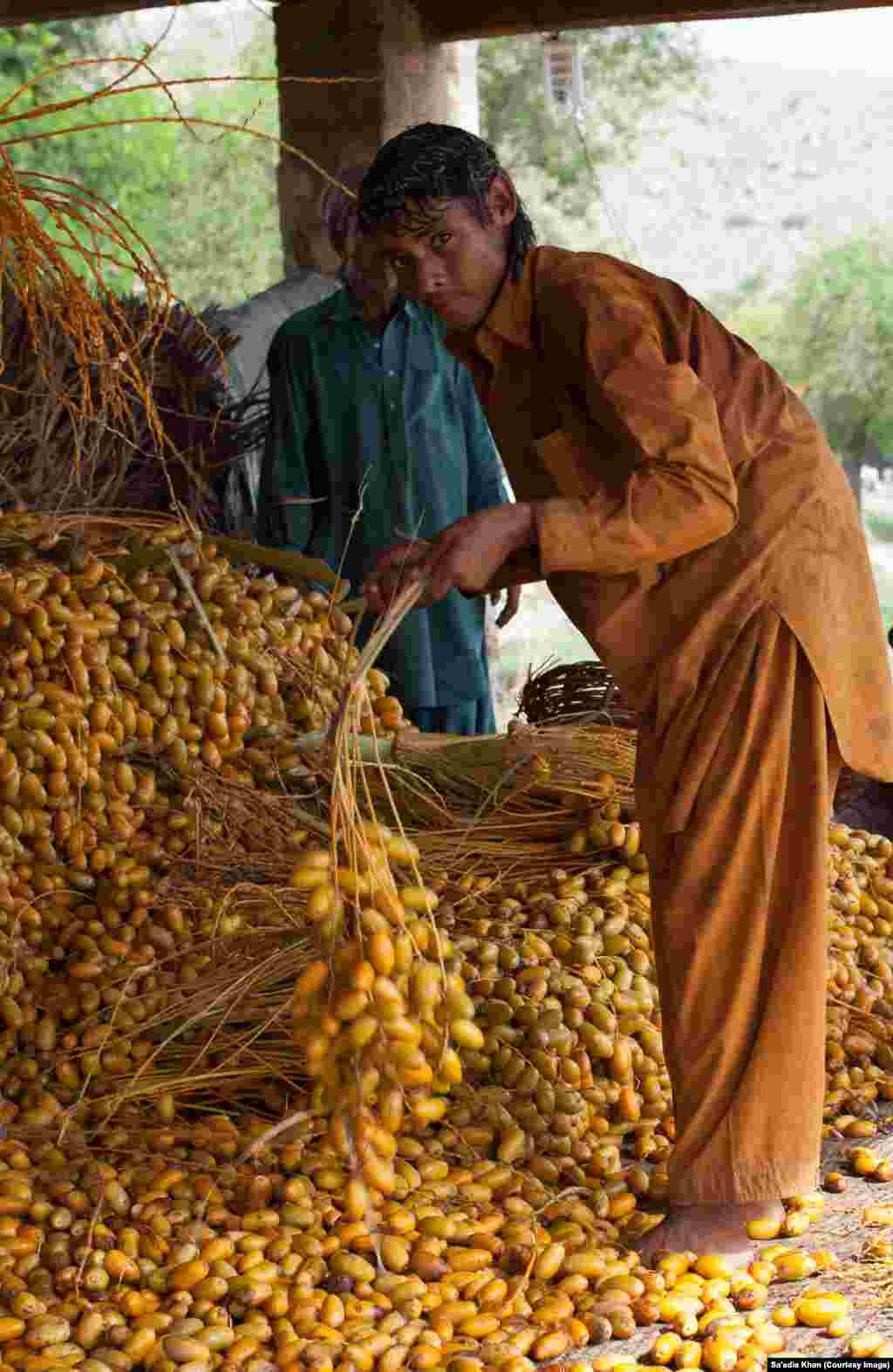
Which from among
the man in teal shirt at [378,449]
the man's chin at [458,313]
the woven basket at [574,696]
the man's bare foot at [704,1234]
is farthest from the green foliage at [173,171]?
the man's bare foot at [704,1234]

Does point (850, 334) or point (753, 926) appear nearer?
point (753, 926)

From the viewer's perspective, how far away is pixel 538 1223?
7.79 feet

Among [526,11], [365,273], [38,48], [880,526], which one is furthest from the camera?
[38,48]

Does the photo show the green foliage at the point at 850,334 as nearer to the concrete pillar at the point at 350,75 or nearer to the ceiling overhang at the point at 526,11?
the ceiling overhang at the point at 526,11

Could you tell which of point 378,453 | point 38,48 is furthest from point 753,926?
point 38,48

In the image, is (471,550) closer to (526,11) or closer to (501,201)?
(501,201)

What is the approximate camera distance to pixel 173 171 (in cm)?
1641

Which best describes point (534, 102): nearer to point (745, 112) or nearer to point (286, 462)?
point (745, 112)

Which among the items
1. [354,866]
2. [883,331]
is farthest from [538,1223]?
[883,331]

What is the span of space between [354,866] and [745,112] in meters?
24.7

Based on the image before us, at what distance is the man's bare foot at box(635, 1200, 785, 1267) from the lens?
90.4 inches

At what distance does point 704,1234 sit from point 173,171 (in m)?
15.5

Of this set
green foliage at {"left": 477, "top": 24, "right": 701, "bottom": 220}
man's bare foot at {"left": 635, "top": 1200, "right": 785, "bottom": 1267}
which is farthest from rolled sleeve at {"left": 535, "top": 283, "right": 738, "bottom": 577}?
green foliage at {"left": 477, "top": 24, "right": 701, "bottom": 220}

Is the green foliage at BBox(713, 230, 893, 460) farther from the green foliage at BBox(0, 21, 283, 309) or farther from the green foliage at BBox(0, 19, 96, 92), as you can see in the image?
the green foliage at BBox(0, 19, 96, 92)
